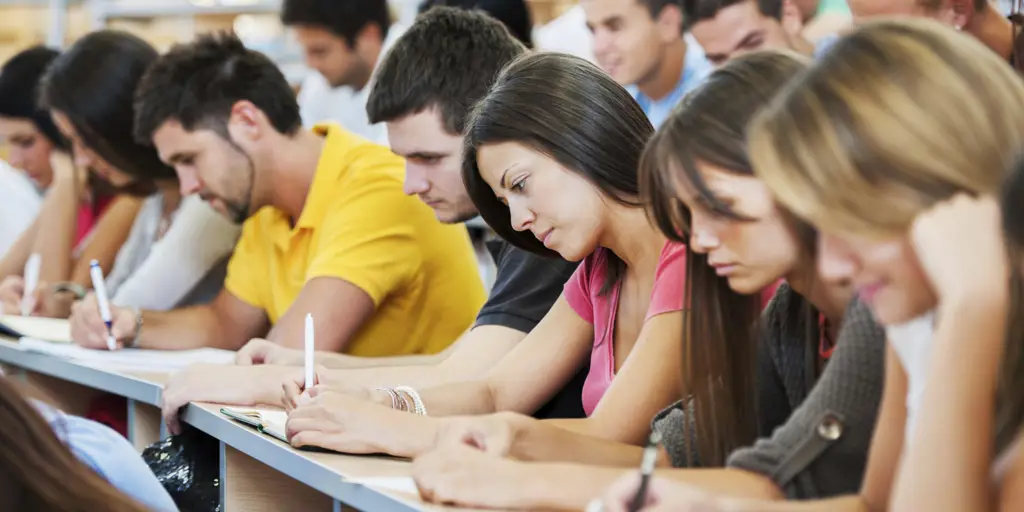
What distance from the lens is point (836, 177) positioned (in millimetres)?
1095

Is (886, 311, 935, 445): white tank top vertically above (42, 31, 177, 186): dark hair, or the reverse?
(886, 311, 935, 445): white tank top

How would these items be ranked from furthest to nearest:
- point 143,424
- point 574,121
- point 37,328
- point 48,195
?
point 48,195
point 37,328
point 143,424
point 574,121

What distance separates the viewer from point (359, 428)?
5.36 feet

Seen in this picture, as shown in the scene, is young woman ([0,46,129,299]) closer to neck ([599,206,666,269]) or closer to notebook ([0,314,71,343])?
notebook ([0,314,71,343])

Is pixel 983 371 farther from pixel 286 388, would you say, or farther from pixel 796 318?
pixel 286 388

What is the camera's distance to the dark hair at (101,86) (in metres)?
3.33

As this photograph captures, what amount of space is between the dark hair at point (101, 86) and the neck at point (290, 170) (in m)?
0.69

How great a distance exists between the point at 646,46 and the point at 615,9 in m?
0.14

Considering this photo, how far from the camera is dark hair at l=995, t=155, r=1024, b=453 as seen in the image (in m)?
0.99

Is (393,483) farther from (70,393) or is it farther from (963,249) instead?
(70,393)

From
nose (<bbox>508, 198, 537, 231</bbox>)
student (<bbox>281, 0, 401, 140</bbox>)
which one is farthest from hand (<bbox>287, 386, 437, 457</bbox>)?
student (<bbox>281, 0, 401, 140</bbox>)

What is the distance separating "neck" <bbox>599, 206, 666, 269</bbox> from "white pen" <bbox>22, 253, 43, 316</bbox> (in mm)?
2346

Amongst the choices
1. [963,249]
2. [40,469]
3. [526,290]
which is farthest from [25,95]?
[963,249]

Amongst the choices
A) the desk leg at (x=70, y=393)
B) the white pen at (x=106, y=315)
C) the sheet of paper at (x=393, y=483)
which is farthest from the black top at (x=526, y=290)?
the desk leg at (x=70, y=393)
